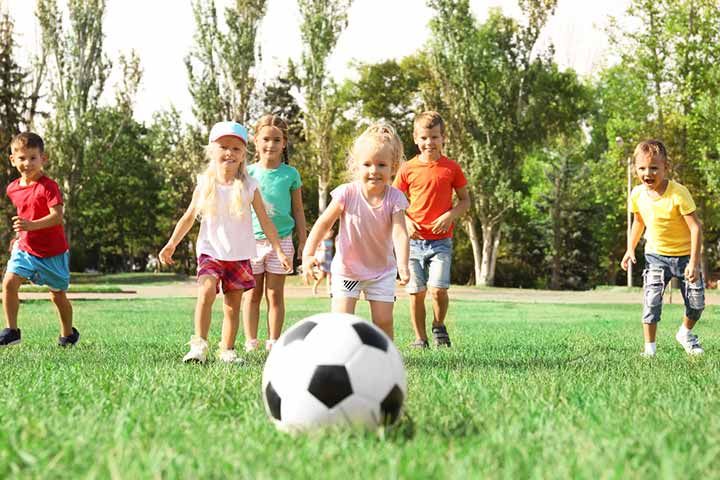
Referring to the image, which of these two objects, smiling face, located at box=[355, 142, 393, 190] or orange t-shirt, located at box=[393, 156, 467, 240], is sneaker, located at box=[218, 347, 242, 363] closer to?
smiling face, located at box=[355, 142, 393, 190]

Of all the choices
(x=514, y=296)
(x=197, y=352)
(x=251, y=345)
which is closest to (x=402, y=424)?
(x=197, y=352)

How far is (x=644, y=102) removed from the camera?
1511 inches

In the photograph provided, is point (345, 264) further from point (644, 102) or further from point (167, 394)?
point (644, 102)

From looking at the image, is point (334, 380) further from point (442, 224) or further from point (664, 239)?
point (664, 239)

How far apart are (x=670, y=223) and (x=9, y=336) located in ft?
20.9

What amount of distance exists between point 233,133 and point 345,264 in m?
1.44

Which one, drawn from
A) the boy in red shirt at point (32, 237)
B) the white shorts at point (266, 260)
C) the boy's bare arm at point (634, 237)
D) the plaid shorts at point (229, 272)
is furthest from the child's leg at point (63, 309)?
the boy's bare arm at point (634, 237)

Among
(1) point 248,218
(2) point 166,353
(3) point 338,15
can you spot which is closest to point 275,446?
(1) point 248,218

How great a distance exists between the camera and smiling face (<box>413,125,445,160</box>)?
814cm

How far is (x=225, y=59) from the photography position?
37.4 metres

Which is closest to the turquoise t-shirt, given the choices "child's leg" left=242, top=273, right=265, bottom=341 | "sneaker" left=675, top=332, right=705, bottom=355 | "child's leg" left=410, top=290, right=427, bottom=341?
"child's leg" left=242, top=273, right=265, bottom=341

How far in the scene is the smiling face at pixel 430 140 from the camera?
8.14 metres

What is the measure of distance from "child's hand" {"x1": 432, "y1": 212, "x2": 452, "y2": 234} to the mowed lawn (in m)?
1.99

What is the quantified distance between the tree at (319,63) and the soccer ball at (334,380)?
3284cm
